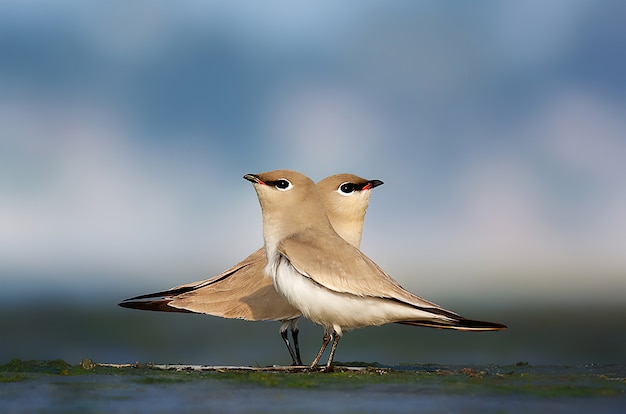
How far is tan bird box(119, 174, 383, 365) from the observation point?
9609 mm

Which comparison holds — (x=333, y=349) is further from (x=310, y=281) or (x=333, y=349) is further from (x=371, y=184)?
(x=371, y=184)

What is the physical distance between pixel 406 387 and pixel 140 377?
225cm

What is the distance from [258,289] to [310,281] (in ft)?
5.84

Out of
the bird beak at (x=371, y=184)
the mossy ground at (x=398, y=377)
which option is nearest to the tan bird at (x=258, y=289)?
the bird beak at (x=371, y=184)

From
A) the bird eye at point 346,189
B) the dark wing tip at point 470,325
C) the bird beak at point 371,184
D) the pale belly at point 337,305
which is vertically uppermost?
the bird beak at point 371,184

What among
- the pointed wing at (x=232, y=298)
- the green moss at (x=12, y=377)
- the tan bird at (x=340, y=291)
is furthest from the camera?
the pointed wing at (x=232, y=298)

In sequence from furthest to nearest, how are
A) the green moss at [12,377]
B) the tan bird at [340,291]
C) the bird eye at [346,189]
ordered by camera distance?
the bird eye at [346,189], the tan bird at [340,291], the green moss at [12,377]

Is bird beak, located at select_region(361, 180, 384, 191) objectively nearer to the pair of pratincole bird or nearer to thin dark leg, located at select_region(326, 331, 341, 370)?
the pair of pratincole bird

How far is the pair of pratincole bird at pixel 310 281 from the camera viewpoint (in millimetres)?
8039

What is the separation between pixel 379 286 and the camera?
26.3 ft

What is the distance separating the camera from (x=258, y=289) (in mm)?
9734

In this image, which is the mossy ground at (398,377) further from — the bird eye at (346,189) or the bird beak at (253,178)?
the bird eye at (346,189)

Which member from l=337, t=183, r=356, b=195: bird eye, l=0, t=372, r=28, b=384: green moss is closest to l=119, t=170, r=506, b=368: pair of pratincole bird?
l=337, t=183, r=356, b=195: bird eye

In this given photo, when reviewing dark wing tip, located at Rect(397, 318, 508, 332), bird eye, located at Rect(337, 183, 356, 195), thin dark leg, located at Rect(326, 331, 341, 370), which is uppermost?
bird eye, located at Rect(337, 183, 356, 195)
